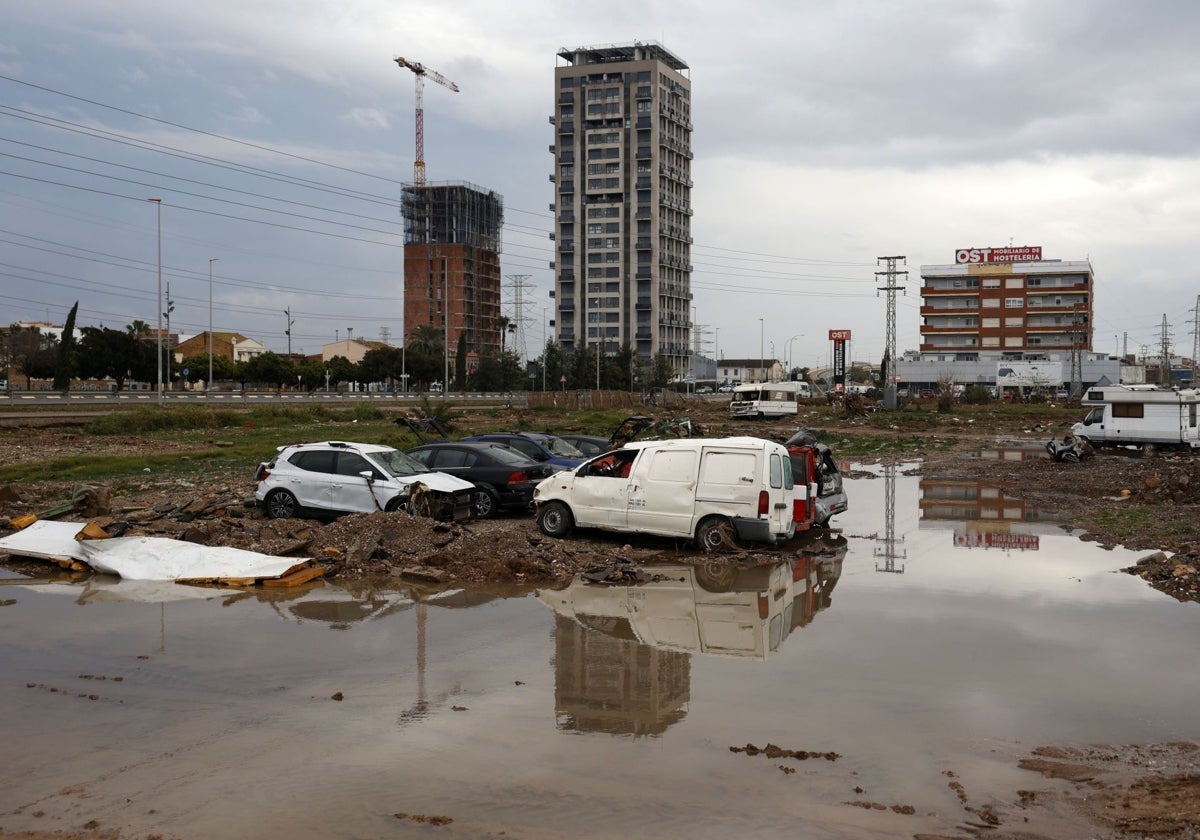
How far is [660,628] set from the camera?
34.5 ft

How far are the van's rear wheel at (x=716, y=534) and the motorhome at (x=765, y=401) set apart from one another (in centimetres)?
5016

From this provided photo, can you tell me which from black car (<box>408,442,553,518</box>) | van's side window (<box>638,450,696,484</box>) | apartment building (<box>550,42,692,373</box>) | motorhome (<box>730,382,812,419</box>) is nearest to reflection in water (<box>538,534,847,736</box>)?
van's side window (<box>638,450,696,484</box>)

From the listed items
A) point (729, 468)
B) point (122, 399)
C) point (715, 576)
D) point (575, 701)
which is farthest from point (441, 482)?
point (122, 399)

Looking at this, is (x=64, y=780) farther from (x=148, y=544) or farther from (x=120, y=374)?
(x=120, y=374)

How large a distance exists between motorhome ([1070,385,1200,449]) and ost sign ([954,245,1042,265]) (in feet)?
302

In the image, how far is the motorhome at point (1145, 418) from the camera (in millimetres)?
34906

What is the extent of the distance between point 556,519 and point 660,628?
5.74 m

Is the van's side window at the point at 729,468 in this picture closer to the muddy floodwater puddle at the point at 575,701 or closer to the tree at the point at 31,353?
the muddy floodwater puddle at the point at 575,701

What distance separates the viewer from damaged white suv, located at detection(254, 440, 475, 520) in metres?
16.6

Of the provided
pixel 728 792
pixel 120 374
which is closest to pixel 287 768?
pixel 728 792

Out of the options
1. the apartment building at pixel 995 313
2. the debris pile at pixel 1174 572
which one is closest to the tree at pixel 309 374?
the apartment building at pixel 995 313

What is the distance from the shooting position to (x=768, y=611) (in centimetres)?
1145

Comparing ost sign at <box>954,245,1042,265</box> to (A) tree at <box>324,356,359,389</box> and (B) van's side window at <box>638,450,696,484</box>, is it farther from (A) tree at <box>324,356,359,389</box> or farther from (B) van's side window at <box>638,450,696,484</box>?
(B) van's side window at <box>638,450,696,484</box>

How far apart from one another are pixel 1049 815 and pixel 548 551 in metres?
8.99
